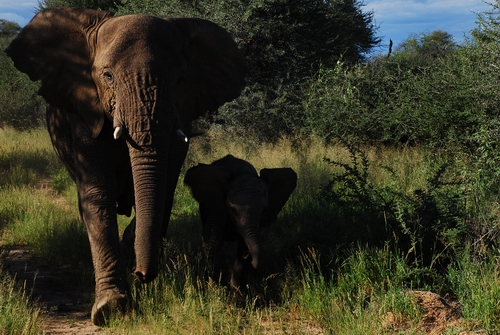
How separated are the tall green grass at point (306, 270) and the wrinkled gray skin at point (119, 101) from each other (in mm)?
546

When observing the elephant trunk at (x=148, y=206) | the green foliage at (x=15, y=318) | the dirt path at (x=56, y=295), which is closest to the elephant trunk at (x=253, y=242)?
the elephant trunk at (x=148, y=206)

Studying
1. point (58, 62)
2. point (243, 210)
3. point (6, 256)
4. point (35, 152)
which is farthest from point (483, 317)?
point (35, 152)

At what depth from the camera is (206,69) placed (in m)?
6.11

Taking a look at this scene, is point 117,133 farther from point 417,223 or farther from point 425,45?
point 425,45

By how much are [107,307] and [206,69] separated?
8.25 ft

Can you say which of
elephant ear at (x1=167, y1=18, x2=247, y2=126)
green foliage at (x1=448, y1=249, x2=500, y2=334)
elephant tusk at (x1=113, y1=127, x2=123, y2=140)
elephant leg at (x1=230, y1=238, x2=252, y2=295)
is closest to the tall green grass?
green foliage at (x1=448, y1=249, x2=500, y2=334)

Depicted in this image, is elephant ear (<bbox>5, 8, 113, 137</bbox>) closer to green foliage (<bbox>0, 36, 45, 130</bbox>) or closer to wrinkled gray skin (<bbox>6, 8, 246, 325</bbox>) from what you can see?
wrinkled gray skin (<bbox>6, 8, 246, 325</bbox>)

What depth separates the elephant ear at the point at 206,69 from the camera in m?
5.77

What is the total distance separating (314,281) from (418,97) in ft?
26.6

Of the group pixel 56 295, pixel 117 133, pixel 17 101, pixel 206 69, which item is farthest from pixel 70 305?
pixel 17 101

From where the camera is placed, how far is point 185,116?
5797 mm

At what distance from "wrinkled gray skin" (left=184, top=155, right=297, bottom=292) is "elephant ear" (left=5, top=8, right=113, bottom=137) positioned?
4.61 ft

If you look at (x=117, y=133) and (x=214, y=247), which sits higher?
A: (x=117, y=133)

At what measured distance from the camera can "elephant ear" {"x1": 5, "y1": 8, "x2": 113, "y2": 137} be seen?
17.7 feet
